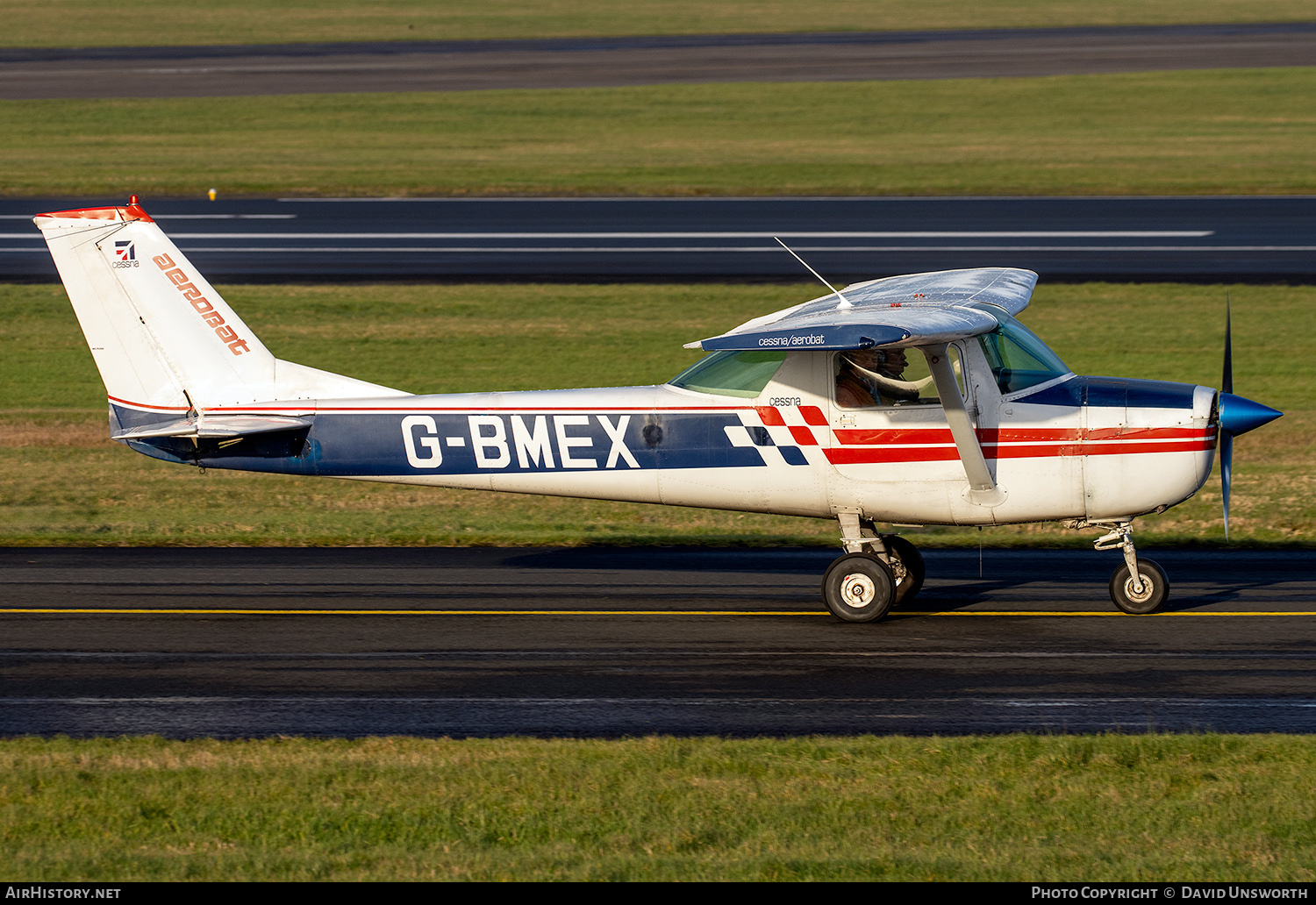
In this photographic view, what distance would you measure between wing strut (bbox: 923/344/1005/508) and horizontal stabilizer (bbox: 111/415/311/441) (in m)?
5.01

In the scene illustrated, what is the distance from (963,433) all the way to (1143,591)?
6.71 feet

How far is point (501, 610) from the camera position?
12500 millimetres

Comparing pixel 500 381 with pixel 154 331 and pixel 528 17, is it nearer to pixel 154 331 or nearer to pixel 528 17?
pixel 154 331

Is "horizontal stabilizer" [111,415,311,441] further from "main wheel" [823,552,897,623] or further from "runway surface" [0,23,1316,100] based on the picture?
"runway surface" [0,23,1316,100]

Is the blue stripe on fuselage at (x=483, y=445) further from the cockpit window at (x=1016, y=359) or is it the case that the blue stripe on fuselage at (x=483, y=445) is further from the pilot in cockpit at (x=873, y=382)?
the cockpit window at (x=1016, y=359)

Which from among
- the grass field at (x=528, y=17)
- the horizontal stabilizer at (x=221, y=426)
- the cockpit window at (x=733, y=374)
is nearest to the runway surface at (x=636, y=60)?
the grass field at (x=528, y=17)

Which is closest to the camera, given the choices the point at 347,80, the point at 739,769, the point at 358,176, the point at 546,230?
the point at 739,769

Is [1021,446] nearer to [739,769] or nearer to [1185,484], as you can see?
[1185,484]

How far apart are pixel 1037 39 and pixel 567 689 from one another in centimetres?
5337

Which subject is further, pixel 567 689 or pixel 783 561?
pixel 783 561

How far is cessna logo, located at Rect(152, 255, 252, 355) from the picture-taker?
12.7 m

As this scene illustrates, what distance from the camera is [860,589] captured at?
12.0 metres
